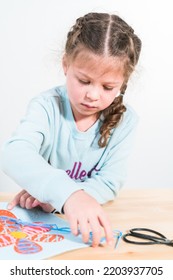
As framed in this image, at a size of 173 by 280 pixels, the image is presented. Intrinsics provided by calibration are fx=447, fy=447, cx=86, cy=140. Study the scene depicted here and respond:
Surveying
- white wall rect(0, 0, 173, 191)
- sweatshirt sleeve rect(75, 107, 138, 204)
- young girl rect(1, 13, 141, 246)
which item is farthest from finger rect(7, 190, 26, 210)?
white wall rect(0, 0, 173, 191)

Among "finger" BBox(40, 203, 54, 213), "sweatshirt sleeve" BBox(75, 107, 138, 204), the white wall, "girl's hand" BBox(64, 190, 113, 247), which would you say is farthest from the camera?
the white wall

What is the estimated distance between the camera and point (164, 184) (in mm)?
1832

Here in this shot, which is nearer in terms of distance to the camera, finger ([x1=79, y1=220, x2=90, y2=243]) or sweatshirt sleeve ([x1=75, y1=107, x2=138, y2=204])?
finger ([x1=79, y1=220, x2=90, y2=243])

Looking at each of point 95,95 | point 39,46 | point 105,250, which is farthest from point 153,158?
point 105,250

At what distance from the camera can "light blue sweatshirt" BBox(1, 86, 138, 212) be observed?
2.84ft

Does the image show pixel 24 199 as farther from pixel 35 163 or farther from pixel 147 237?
pixel 147 237

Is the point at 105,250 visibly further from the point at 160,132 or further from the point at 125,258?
the point at 160,132

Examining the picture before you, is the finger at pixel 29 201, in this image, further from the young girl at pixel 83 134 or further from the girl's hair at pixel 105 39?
the girl's hair at pixel 105 39

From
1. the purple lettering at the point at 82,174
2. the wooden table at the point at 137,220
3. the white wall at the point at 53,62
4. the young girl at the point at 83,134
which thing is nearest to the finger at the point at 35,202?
the young girl at the point at 83,134

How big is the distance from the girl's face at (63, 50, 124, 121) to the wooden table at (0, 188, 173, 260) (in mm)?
212

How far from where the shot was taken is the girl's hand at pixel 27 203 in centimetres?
83

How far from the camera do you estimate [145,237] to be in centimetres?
74

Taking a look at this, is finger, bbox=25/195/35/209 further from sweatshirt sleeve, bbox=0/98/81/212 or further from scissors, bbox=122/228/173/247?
scissors, bbox=122/228/173/247

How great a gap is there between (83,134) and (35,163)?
265 mm
